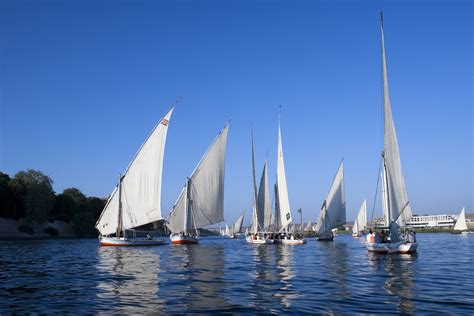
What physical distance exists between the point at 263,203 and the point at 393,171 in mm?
38261

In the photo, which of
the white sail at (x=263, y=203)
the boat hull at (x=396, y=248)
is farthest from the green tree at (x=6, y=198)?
the boat hull at (x=396, y=248)

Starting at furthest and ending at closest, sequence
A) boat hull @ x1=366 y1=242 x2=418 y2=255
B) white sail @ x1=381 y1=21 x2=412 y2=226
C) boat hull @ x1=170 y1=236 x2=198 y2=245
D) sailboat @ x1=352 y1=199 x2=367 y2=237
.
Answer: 1. sailboat @ x1=352 y1=199 x2=367 y2=237
2. boat hull @ x1=170 y1=236 x2=198 y2=245
3. white sail @ x1=381 y1=21 x2=412 y2=226
4. boat hull @ x1=366 y1=242 x2=418 y2=255

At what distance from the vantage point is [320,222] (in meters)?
86.9

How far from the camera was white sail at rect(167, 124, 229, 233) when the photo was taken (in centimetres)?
7212

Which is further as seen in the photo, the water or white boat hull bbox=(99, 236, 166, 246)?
white boat hull bbox=(99, 236, 166, 246)

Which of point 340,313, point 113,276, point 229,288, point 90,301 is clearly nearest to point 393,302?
point 340,313

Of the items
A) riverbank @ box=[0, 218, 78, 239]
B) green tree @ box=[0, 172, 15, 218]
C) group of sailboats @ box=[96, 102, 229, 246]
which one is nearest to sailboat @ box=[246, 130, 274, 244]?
group of sailboats @ box=[96, 102, 229, 246]

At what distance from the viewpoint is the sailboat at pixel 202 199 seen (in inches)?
2835

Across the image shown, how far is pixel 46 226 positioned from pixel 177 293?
4419 inches

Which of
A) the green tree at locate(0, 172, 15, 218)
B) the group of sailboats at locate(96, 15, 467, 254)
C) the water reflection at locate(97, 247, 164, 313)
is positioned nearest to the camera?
the water reflection at locate(97, 247, 164, 313)

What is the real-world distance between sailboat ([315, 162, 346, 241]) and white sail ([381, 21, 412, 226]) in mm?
39784

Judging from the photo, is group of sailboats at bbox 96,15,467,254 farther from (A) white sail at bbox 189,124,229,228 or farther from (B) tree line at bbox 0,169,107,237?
(B) tree line at bbox 0,169,107,237

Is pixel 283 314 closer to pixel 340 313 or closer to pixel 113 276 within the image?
pixel 340 313

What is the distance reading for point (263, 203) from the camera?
80.0 meters
